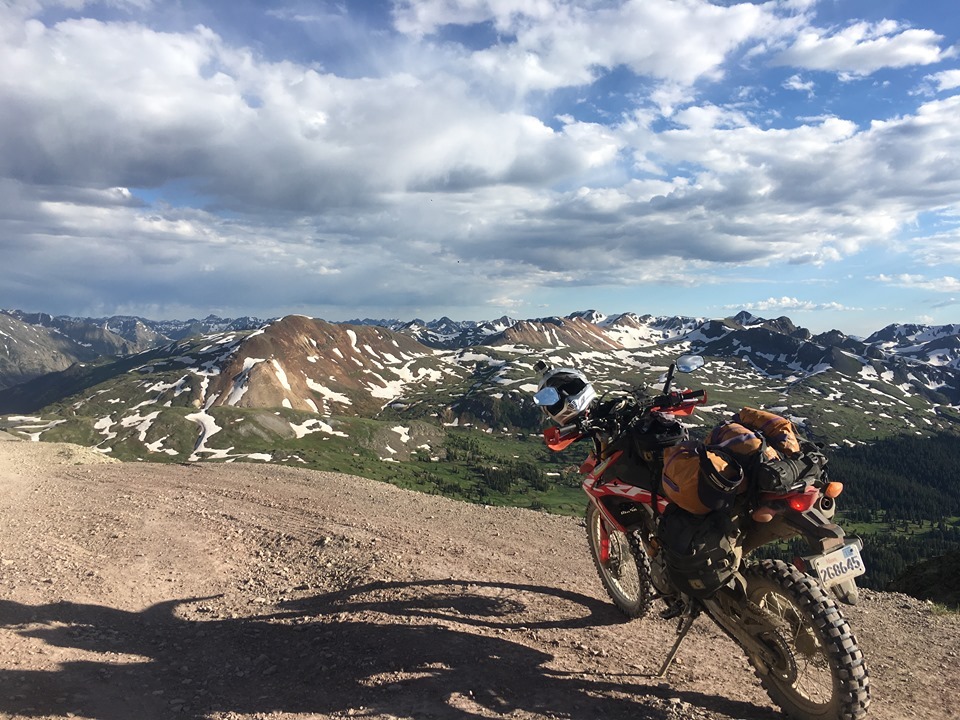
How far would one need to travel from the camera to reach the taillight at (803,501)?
18.4 ft

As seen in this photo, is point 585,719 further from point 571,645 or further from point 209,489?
point 209,489

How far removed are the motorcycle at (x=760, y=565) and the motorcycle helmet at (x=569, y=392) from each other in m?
0.02

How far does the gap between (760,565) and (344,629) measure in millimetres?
5724

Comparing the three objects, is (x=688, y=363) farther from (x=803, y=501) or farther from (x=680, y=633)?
(x=680, y=633)

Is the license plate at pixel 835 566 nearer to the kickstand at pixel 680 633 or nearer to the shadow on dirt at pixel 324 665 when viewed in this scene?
the kickstand at pixel 680 633

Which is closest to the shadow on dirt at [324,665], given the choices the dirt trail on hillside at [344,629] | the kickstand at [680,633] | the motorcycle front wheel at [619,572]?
the dirt trail on hillside at [344,629]

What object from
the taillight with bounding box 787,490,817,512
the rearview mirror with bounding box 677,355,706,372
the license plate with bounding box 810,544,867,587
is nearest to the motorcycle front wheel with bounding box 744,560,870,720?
the license plate with bounding box 810,544,867,587

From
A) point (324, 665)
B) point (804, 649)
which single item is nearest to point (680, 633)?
point (804, 649)

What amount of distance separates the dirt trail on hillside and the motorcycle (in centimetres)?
81

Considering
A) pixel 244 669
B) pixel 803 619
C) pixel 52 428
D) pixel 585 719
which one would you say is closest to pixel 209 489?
pixel 244 669

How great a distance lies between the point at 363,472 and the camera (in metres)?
152

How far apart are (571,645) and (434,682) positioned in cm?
221

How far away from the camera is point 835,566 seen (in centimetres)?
552

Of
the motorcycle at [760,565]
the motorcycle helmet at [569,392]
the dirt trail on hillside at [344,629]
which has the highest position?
the motorcycle helmet at [569,392]
